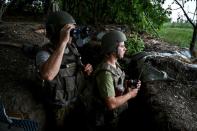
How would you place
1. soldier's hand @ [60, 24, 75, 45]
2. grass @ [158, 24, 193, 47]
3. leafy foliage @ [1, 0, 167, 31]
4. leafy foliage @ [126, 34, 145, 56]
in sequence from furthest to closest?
grass @ [158, 24, 193, 47] < leafy foliage @ [1, 0, 167, 31] < leafy foliage @ [126, 34, 145, 56] < soldier's hand @ [60, 24, 75, 45]

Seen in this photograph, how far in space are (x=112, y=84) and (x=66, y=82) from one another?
1.76 ft

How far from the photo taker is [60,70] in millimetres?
4078

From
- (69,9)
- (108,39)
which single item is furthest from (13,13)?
(108,39)

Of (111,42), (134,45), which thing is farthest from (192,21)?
(111,42)

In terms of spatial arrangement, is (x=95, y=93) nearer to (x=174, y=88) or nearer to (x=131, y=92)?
(x=131, y=92)

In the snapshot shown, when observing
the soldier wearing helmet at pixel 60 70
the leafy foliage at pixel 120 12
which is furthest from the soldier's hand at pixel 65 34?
the leafy foliage at pixel 120 12

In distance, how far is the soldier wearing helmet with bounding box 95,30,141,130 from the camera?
382 cm

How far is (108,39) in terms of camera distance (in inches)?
159

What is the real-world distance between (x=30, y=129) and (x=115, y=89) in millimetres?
930

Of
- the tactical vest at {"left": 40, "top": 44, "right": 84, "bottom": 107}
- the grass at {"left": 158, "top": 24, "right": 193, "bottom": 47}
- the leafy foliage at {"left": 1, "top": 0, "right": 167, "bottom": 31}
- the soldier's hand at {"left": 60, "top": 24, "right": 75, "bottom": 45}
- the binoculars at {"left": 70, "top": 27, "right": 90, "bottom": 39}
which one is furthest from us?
the grass at {"left": 158, "top": 24, "right": 193, "bottom": 47}

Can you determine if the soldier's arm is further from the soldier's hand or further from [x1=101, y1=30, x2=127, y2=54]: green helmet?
[x1=101, y1=30, x2=127, y2=54]: green helmet

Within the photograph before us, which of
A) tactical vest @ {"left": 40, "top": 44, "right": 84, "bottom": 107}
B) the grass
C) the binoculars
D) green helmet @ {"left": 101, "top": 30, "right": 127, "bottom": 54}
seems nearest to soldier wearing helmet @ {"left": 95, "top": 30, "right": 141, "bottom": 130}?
green helmet @ {"left": 101, "top": 30, "right": 127, "bottom": 54}

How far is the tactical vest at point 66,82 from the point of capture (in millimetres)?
4082

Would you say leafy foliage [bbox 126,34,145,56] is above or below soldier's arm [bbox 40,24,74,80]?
below
